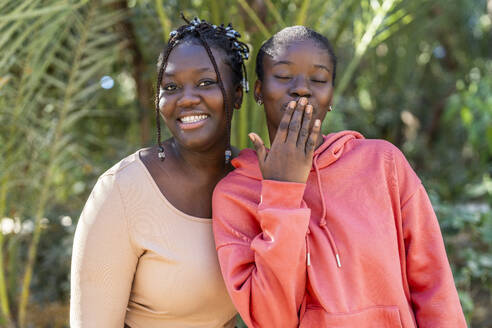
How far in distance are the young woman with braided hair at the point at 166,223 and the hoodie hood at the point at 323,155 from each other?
117 millimetres

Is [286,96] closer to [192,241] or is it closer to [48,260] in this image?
[192,241]

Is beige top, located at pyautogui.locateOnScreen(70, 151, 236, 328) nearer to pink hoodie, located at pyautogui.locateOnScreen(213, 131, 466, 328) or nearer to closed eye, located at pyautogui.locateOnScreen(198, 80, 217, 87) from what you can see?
pink hoodie, located at pyautogui.locateOnScreen(213, 131, 466, 328)

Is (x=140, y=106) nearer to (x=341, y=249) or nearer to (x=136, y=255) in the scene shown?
(x=136, y=255)

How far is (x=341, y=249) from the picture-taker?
1452mm

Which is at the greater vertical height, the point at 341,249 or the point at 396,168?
the point at 396,168

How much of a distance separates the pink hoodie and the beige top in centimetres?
15

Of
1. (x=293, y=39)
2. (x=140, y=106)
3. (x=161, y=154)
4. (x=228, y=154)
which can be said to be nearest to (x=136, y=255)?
(x=161, y=154)

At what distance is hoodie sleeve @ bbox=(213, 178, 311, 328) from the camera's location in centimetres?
134

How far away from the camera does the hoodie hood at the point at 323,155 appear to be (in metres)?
1.55

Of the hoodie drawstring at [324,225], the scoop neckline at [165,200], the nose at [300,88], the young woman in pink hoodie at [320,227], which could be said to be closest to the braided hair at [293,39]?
the young woman in pink hoodie at [320,227]

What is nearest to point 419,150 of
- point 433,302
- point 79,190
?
point 79,190

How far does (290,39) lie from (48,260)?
8.99 ft

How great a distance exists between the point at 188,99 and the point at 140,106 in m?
2.28

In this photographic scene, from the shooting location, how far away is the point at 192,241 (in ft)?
5.36
